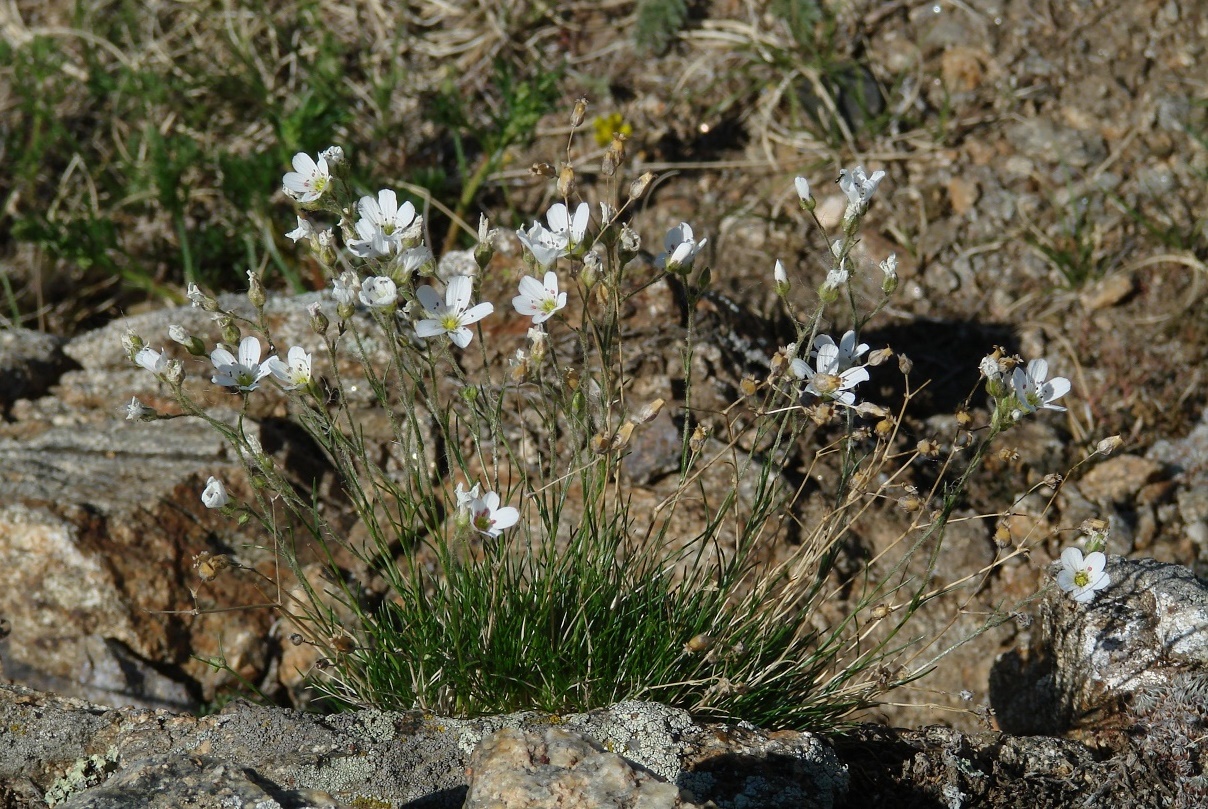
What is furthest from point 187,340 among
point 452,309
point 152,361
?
point 452,309

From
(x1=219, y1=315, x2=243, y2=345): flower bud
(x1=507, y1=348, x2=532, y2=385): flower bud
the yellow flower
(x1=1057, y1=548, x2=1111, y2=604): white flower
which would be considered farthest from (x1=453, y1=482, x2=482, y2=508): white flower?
the yellow flower

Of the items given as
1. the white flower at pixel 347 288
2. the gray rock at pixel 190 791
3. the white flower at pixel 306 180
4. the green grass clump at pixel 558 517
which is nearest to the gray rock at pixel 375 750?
the gray rock at pixel 190 791

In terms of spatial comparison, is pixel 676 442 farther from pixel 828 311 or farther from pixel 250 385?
pixel 250 385

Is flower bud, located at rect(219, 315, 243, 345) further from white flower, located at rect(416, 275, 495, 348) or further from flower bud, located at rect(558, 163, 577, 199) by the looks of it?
flower bud, located at rect(558, 163, 577, 199)

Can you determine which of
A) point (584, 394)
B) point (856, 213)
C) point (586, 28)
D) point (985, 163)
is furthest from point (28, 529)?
point (985, 163)

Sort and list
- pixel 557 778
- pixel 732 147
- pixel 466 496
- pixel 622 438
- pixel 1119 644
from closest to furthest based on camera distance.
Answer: pixel 557 778 → pixel 466 496 → pixel 622 438 → pixel 1119 644 → pixel 732 147

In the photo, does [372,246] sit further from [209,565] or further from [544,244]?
[209,565]
